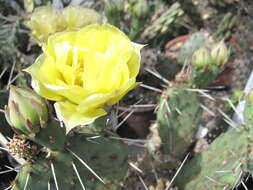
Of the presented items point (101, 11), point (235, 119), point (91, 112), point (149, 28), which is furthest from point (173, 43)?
point (91, 112)

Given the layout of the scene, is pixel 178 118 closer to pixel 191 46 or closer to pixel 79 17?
pixel 79 17

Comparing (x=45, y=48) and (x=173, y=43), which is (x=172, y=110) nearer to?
(x=45, y=48)

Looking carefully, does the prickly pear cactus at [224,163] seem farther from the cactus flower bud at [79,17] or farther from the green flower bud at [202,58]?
the cactus flower bud at [79,17]

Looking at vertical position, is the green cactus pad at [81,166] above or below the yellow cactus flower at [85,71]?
below

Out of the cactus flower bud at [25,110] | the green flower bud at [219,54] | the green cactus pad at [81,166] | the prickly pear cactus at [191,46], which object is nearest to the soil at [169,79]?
the prickly pear cactus at [191,46]

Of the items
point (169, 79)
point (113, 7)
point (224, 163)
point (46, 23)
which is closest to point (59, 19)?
point (46, 23)
